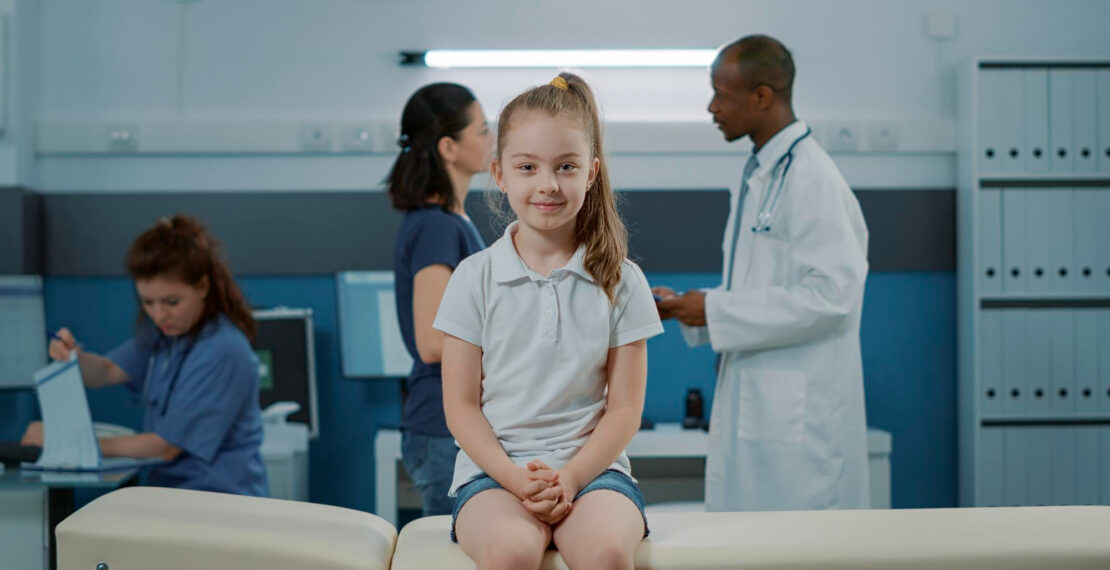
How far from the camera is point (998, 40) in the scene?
10.8ft

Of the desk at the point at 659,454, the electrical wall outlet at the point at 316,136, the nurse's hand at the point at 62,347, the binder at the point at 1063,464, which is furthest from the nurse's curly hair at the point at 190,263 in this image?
the binder at the point at 1063,464

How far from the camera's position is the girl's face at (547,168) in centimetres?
121

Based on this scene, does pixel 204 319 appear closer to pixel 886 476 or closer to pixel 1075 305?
pixel 886 476

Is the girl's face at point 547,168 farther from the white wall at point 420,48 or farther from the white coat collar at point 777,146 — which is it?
the white wall at point 420,48

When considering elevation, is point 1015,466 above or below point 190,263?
below

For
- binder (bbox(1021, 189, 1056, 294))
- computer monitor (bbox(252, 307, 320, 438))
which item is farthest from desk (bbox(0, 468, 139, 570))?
binder (bbox(1021, 189, 1056, 294))

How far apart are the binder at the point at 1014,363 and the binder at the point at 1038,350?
0.01 metres

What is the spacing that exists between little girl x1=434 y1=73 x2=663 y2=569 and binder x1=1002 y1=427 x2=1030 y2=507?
2.38 meters

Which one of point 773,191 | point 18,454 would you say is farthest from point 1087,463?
point 18,454

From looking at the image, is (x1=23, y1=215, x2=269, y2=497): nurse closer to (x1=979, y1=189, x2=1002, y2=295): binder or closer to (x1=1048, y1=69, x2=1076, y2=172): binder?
(x1=979, y1=189, x2=1002, y2=295): binder

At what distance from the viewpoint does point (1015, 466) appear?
3131mm

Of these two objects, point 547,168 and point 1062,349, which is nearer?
point 547,168

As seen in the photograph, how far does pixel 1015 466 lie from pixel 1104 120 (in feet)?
3.91

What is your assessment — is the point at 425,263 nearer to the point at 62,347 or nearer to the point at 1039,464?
the point at 62,347
